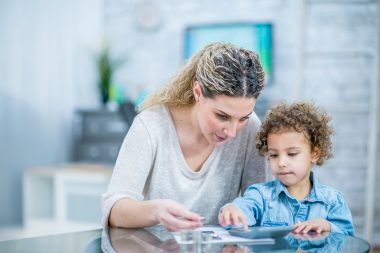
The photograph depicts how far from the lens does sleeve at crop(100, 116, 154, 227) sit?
146cm

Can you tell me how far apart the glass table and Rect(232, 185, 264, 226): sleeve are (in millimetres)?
186

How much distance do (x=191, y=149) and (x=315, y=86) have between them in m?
2.58

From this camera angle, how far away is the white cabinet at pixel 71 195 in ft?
12.4

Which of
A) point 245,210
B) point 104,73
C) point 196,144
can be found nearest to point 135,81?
point 104,73

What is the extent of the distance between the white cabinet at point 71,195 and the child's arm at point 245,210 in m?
2.36

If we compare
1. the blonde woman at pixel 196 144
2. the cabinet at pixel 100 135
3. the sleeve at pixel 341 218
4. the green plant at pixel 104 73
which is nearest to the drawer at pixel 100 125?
the cabinet at pixel 100 135

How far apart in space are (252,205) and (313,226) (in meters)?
0.19

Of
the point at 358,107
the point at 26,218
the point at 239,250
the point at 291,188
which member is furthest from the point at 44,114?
the point at 239,250

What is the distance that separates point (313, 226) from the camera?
1.27 meters

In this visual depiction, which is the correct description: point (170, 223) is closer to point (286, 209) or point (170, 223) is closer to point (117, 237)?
point (117, 237)

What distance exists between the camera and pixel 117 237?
1.21 metres

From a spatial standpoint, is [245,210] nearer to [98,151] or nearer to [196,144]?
[196,144]

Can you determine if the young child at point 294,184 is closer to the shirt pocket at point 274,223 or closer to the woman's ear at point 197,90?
the shirt pocket at point 274,223

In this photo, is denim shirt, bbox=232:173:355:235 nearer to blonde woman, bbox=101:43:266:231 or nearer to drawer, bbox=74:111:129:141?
blonde woman, bbox=101:43:266:231
